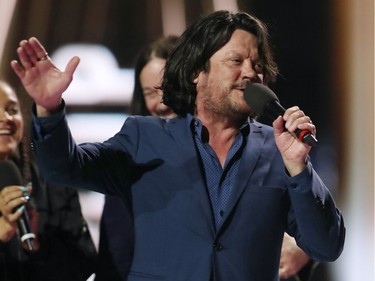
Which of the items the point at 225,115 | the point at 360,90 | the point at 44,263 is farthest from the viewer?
the point at 360,90

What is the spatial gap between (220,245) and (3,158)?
37.3 inches

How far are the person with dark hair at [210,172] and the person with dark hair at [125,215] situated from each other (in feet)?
0.95

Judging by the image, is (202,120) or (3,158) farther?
(3,158)

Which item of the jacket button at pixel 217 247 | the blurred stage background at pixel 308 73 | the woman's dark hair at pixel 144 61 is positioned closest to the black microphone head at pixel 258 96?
the jacket button at pixel 217 247

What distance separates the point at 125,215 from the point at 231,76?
69cm

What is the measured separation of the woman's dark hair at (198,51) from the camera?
207cm

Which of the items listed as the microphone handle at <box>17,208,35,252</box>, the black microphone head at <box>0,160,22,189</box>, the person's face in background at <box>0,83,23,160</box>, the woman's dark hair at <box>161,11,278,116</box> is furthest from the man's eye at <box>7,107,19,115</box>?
the woman's dark hair at <box>161,11,278,116</box>

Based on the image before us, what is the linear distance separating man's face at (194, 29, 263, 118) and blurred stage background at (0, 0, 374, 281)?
Result: 97cm

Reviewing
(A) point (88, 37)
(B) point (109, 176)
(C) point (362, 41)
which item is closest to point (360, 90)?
(C) point (362, 41)

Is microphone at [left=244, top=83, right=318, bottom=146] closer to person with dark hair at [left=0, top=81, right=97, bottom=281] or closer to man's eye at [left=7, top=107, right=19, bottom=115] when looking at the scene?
person with dark hair at [left=0, top=81, right=97, bottom=281]

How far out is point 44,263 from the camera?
8.07ft

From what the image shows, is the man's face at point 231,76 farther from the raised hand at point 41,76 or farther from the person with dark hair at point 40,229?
the person with dark hair at point 40,229

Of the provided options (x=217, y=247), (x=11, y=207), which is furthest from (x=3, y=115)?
(x=217, y=247)

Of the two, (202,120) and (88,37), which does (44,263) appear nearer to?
(202,120)
